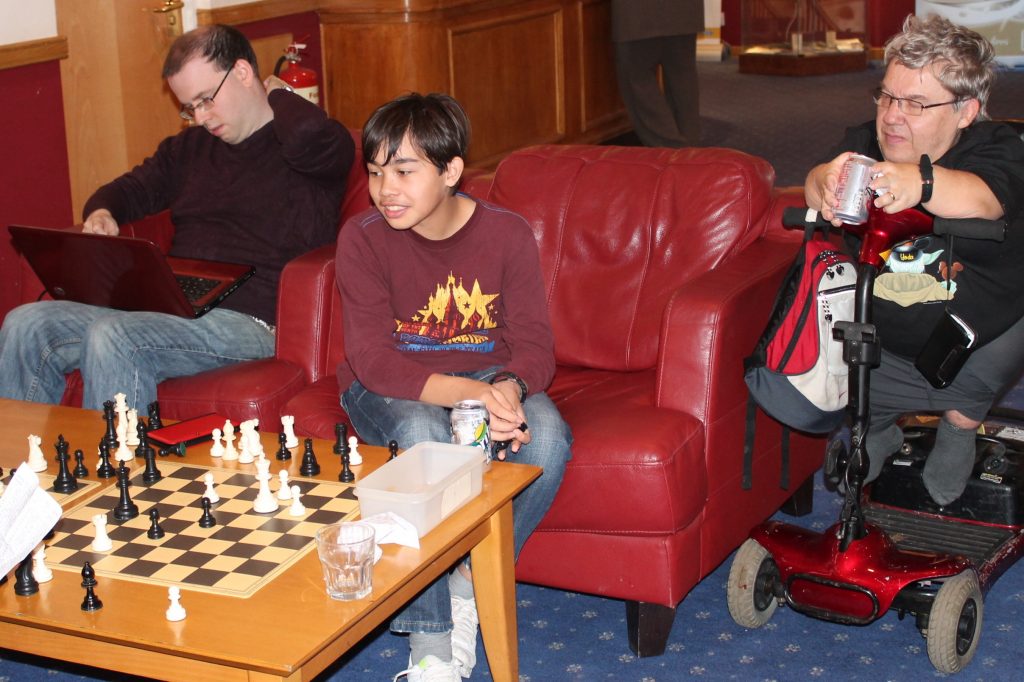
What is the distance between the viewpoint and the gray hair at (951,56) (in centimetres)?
245

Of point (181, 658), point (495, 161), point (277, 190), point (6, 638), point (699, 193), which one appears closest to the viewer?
point (181, 658)

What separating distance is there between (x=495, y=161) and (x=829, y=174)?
13.5 feet

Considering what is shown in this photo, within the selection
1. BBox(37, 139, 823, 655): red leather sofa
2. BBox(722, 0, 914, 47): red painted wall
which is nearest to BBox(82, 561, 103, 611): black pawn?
BBox(37, 139, 823, 655): red leather sofa

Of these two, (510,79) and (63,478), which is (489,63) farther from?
(63,478)

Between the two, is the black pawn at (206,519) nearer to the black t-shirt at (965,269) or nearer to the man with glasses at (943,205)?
the man with glasses at (943,205)

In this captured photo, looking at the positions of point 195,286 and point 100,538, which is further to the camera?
point 195,286

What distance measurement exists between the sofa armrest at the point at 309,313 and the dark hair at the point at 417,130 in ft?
1.71

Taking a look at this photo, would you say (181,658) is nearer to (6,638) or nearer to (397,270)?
(6,638)

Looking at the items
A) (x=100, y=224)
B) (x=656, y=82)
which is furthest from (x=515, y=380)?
(x=656, y=82)

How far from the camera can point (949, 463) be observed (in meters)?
2.80

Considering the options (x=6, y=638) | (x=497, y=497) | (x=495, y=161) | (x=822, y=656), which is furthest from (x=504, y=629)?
(x=495, y=161)

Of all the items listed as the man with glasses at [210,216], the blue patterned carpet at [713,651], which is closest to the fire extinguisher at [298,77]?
the man with glasses at [210,216]

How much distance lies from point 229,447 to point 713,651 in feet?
3.37

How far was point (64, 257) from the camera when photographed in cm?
300
